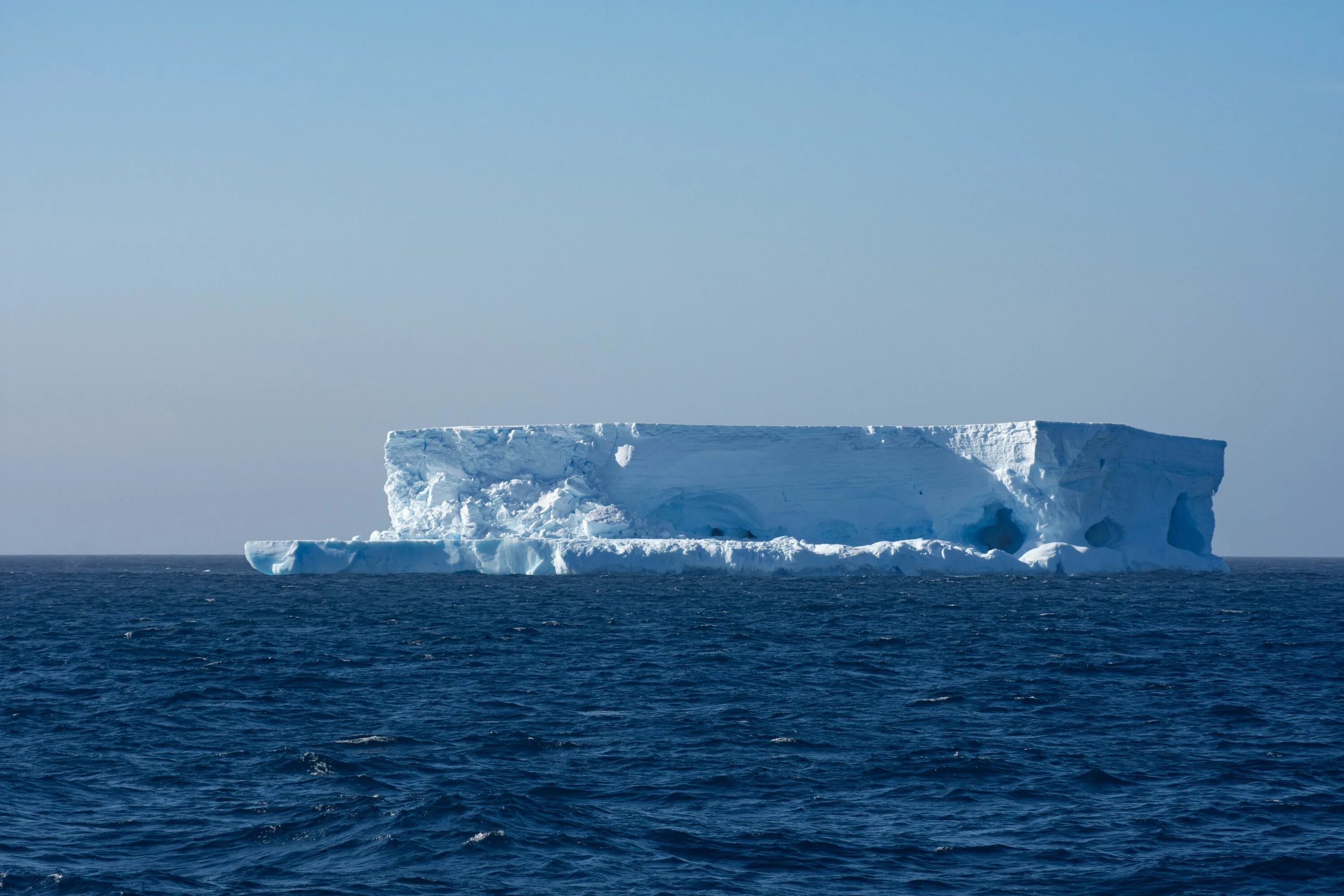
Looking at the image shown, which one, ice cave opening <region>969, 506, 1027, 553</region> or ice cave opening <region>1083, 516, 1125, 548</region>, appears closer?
ice cave opening <region>969, 506, 1027, 553</region>

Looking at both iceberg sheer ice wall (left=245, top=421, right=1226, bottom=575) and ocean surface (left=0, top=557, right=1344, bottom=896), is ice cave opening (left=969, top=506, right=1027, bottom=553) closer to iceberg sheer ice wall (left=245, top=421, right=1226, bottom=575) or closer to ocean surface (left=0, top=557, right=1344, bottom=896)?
iceberg sheer ice wall (left=245, top=421, right=1226, bottom=575)

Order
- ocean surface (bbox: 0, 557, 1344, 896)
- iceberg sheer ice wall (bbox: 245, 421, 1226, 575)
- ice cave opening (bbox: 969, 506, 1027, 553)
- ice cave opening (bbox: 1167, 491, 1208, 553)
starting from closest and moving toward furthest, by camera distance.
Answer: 1. ocean surface (bbox: 0, 557, 1344, 896)
2. iceberg sheer ice wall (bbox: 245, 421, 1226, 575)
3. ice cave opening (bbox: 969, 506, 1027, 553)
4. ice cave opening (bbox: 1167, 491, 1208, 553)

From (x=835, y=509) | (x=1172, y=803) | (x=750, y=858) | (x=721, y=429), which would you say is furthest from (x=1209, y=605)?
(x=750, y=858)

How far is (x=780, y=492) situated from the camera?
33.2 metres

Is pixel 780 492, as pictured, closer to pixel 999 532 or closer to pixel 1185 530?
pixel 999 532

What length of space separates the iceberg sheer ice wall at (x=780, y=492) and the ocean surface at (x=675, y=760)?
1183 cm

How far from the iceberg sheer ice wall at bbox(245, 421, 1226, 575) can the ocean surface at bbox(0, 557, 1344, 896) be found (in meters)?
11.8

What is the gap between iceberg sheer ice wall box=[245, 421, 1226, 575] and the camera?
31.9 metres

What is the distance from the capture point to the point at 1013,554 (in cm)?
3491

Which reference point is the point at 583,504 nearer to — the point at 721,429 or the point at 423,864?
the point at 721,429

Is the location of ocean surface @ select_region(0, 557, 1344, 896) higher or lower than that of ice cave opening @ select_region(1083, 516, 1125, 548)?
lower

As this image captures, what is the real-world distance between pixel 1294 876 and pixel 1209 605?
795 inches

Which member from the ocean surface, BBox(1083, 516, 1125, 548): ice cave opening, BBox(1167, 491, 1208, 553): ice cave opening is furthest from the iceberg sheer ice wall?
the ocean surface

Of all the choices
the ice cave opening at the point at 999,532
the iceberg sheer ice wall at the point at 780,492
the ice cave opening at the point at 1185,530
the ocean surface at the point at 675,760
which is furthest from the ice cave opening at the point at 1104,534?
the ocean surface at the point at 675,760
